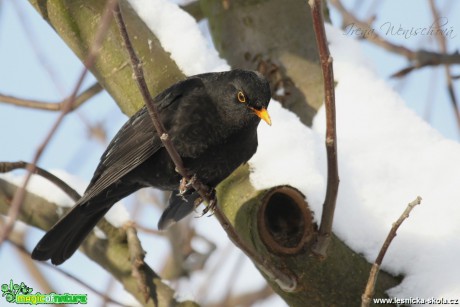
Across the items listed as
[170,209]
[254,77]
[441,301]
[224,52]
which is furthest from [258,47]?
[441,301]

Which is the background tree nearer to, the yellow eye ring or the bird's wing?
the bird's wing

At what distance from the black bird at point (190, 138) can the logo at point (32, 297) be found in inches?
9.6

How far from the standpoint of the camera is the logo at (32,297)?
12.6ft

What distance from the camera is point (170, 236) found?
4668 mm

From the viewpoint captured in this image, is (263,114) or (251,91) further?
(251,91)

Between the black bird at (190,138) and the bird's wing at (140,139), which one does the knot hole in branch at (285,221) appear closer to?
the black bird at (190,138)

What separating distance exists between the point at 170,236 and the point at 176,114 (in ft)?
3.68

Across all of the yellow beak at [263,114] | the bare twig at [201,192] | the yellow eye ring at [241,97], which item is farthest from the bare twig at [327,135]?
the yellow eye ring at [241,97]

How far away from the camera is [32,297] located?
388cm

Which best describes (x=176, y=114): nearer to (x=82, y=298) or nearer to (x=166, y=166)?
(x=166, y=166)

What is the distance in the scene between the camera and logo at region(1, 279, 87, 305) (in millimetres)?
3850

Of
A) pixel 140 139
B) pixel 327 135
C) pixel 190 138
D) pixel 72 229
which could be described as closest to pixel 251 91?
pixel 190 138

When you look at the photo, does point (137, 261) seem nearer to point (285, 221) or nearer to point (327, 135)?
point (285, 221)

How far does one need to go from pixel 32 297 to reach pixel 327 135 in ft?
6.93
